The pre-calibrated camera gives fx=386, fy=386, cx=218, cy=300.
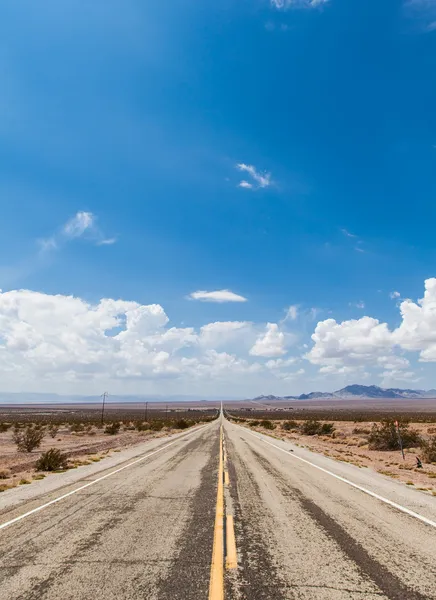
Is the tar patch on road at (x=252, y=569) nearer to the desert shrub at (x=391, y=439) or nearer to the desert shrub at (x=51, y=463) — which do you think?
the desert shrub at (x=51, y=463)

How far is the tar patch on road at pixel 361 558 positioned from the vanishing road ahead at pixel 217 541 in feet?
0.07

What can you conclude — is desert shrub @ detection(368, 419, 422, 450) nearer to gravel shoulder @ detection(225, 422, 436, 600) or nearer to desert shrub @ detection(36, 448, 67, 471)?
gravel shoulder @ detection(225, 422, 436, 600)

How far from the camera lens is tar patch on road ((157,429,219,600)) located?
4809 millimetres

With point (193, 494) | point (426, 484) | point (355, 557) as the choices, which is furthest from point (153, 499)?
point (426, 484)

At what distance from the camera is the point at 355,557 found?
5.99m

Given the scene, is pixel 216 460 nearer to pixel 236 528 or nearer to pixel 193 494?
pixel 193 494

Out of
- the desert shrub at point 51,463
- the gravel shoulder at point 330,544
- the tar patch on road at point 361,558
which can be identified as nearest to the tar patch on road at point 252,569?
the gravel shoulder at point 330,544

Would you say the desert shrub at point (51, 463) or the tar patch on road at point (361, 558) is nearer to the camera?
the tar patch on road at point (361, 558)

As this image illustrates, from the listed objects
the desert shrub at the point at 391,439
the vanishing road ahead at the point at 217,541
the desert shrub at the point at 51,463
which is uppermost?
the vanishing road ahead at the point at 217,541

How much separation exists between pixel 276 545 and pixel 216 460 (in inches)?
502

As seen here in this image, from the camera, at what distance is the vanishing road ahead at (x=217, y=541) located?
16.3ft

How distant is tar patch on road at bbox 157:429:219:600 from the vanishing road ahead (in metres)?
0.02

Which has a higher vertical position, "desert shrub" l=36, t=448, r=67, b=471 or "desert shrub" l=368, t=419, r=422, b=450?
"desert shrub" l=36, t=448, r=67, b=471

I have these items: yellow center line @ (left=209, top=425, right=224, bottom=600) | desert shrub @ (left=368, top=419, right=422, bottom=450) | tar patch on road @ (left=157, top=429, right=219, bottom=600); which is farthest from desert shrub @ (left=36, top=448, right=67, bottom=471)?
desert shrub @ (left=368, top=419, right=422, bottom=450)
